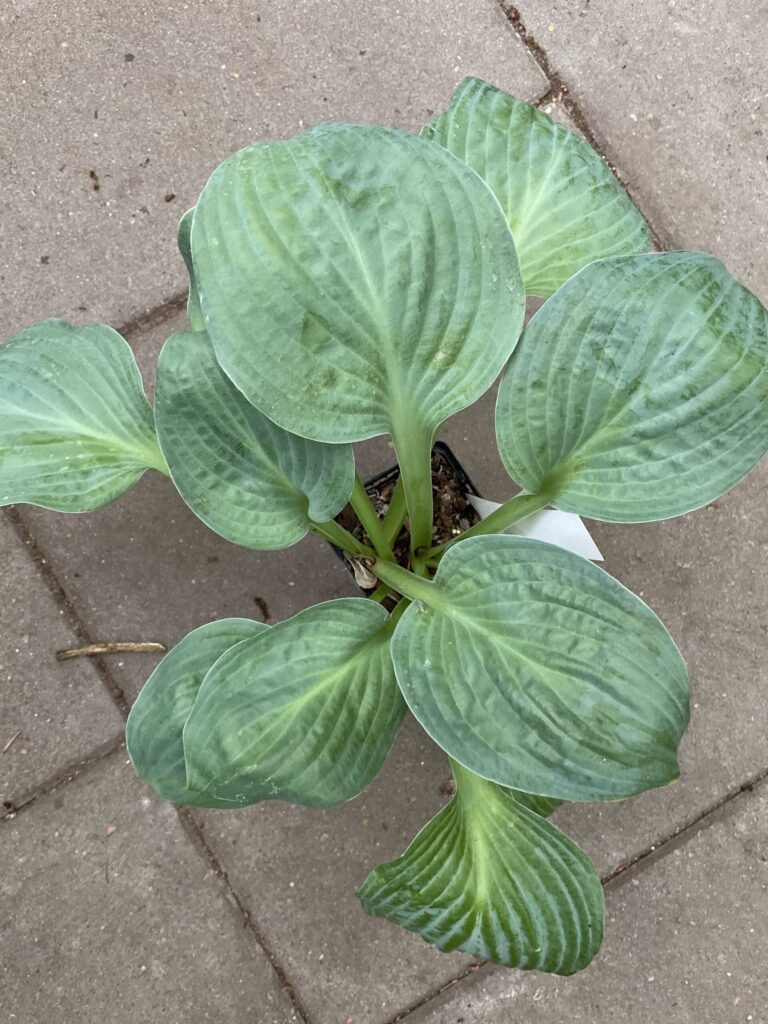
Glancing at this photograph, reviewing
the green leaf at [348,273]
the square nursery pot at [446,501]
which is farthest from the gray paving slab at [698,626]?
the green leaf at [348,273]

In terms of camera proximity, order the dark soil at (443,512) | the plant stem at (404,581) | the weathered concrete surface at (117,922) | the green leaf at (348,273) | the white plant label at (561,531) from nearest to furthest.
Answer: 1. the green leaf at (348,273)
2. the plant stem at (404,581)
3. the white plant label at (561,531)
4. the dark soil at (443,512)
5. the weathered concrete surface at (117,922)

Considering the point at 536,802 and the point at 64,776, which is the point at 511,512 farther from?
the point at 64,776

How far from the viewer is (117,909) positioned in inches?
44.1

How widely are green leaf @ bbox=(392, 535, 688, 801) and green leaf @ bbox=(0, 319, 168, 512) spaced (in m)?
0.35

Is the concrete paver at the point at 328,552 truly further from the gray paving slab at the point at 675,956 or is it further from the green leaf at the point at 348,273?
the green leaf at the point at 348,273

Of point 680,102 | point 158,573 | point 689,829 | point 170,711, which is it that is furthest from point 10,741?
point 680,102

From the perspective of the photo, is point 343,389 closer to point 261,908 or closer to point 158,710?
point 158,710

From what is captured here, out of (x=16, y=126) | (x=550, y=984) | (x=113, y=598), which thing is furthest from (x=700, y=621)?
(x=16, y=126)

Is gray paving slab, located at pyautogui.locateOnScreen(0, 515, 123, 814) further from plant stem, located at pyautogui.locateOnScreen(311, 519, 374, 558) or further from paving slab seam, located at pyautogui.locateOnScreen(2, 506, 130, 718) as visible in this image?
plant stem, located at pyautogui.locateOnScreen(311, 519, 374, 558)

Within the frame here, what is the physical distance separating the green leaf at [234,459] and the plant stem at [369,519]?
0.34 feet

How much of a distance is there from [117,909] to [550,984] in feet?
1.96

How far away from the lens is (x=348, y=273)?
2.03 ft

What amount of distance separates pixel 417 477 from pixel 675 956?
830 mm

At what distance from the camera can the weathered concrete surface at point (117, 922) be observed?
3.64ft
